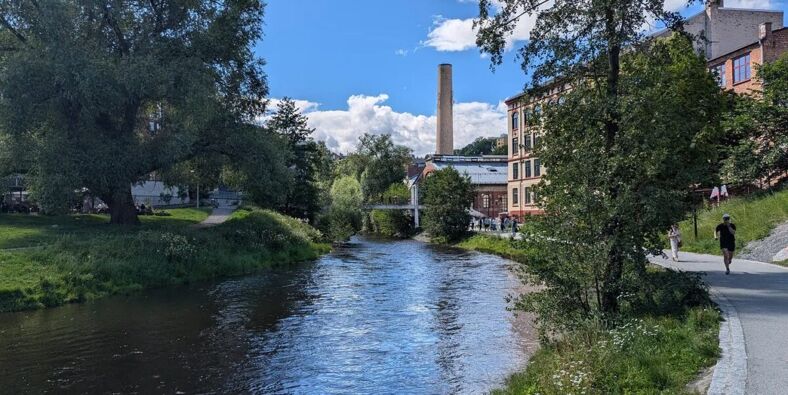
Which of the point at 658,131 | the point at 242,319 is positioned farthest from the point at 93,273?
the point at 658,131

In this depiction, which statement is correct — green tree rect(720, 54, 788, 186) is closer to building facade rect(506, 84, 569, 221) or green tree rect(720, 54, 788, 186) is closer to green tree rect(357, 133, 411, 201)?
building facade rect(506, 84, 569, 221)

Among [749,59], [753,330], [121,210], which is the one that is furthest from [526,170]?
[753,330]

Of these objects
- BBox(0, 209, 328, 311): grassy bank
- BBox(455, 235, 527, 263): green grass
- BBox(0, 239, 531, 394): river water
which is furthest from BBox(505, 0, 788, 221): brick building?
BBox(0, 209, 328, 311): grassy bank

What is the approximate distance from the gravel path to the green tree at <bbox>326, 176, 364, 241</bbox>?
37.3 meters

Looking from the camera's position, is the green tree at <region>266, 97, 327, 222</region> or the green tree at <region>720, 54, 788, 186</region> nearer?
the green tree at <region>720, 54, 788, 186</region>

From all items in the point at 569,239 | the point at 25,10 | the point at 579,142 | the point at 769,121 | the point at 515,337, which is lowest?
the point at 515,337

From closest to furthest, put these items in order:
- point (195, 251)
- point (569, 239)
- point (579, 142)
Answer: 1. point (569, 239)
2. point (579, 142)
3. point (195, 251)

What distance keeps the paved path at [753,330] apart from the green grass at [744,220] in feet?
22.0

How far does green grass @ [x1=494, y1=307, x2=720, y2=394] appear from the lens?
7391mm

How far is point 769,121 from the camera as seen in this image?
30.2 meters

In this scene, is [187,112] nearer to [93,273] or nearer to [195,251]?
[195,251]

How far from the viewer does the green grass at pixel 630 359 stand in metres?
7.39

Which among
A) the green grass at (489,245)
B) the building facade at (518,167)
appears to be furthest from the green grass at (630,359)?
the building facade at (518,167)

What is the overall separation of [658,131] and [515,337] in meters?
5.80
